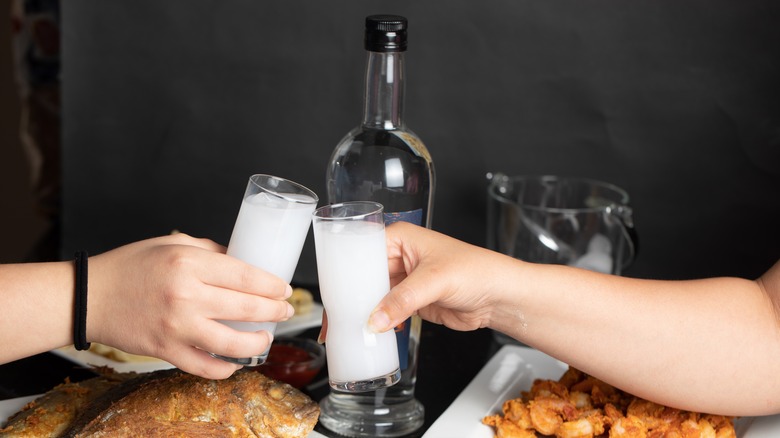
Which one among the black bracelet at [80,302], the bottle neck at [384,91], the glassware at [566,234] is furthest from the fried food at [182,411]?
the glassware at [566,234]

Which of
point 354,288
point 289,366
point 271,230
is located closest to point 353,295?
point 354,288

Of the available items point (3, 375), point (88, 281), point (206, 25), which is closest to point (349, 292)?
point (88, 281)

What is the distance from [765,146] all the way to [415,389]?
799 millimetres

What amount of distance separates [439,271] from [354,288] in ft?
0.37

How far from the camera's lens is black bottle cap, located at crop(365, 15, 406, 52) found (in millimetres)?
1098

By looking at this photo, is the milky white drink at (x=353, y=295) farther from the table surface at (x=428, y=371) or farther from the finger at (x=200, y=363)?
the table surface at (x=428, y=371)

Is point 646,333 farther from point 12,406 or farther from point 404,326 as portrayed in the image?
point 12,406

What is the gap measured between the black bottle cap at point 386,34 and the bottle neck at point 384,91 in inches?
1.4

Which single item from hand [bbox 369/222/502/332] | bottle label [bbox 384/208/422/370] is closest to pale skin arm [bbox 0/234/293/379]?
hand [bbox 369/222/502/332]

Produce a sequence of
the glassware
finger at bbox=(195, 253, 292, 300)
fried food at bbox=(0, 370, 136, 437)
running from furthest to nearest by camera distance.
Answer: the glassware
fried food at bbox=(0, 370, 136, 437)
finger at bbox=(195, 253, 292, 300)

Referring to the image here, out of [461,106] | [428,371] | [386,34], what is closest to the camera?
[386,34]

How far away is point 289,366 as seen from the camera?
1.26m

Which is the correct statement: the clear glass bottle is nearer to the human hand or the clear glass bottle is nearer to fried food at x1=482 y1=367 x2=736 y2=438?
fried food at x1=482 y1=367 x2=736 y2=438

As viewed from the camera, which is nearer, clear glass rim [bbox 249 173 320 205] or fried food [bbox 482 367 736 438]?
clear glass rim [bbox 249 173 320 205]
